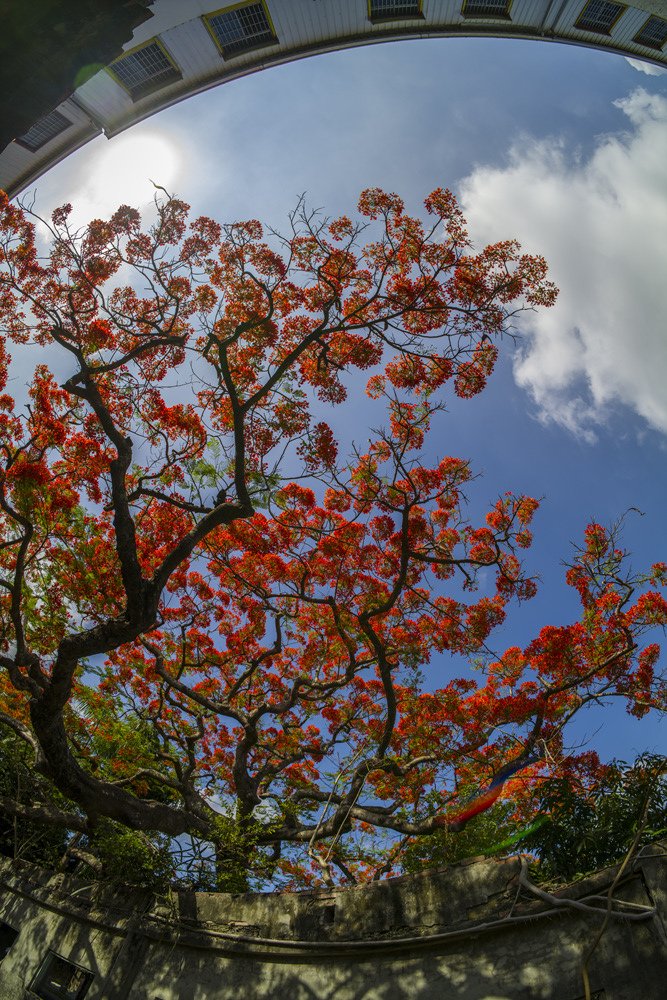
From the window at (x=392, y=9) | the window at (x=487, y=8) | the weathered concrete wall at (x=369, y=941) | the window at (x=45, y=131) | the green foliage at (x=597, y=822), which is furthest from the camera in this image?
the window at (x=45, y=131)

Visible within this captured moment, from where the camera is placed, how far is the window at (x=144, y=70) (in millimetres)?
10891

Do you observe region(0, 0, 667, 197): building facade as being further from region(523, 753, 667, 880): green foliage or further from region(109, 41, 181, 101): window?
region(523, 753, 667, 880): green foliage

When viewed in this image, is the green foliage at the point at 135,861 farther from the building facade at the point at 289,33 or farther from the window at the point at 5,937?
the building facade at the point at 289,33

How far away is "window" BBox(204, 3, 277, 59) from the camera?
10.5 meters

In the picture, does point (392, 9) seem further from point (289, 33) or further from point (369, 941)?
point (369, 941)

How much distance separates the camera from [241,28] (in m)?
10.8

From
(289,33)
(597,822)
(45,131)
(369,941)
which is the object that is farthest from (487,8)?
(369,941)

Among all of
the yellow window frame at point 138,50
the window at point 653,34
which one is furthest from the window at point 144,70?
the window at point 653,34

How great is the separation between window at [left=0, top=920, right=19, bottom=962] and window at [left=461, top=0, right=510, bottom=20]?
56.5 feet

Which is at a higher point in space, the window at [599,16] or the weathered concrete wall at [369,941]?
the window at [599,16]

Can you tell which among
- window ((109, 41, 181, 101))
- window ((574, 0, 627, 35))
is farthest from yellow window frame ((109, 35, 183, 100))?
window ((574, 0, 627, 35))

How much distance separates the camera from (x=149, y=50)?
10.9 meters

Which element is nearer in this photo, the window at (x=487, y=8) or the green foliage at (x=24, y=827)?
the green foliage at (x=24, y=827)

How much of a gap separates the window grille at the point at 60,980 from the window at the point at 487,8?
16.8 m
